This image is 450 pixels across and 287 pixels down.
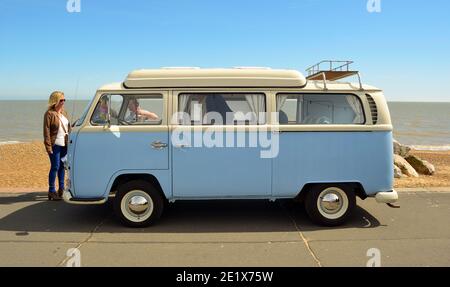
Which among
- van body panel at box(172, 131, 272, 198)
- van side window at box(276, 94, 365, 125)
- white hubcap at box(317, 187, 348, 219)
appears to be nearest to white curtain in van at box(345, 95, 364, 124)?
van side window at box(276, 94, 365, 125)

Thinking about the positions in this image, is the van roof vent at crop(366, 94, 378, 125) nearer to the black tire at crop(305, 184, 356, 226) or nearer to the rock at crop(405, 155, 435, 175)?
the black tire at crop(305, 184, 356, 226)

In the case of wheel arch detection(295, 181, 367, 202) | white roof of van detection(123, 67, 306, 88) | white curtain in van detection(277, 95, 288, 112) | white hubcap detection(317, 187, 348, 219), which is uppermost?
white roof of van detection(123, 67, 306, 88)

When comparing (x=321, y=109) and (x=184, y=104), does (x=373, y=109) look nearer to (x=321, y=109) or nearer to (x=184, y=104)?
(x=321, y=109)

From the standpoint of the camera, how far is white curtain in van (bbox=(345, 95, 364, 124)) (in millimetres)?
5669

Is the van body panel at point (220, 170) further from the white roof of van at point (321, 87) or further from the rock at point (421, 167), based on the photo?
the rock at point (421, 167)

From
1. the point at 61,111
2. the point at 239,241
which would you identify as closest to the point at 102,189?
the point at 239,241

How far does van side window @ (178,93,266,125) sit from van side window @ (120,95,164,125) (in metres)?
0.31

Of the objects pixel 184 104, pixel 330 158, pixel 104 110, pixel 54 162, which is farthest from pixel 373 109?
pixel 54 162

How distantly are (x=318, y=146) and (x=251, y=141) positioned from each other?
96cm

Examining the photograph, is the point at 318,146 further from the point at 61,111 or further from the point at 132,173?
the point at 61,111

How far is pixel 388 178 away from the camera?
566 centimetres

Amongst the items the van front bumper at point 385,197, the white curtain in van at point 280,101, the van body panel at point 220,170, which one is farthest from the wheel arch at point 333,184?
the white curtain in van at point 280,101

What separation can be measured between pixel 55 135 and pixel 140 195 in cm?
255

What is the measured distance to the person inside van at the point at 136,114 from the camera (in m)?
5.59
